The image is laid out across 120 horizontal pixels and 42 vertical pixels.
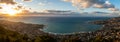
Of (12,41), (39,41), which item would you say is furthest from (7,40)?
(39,41)

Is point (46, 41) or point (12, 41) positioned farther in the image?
point (46, 41)

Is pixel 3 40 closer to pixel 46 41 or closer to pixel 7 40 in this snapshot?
pixel 7 40

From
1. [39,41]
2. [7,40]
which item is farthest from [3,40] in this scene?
[39,41]

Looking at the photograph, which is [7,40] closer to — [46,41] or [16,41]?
[16,41]

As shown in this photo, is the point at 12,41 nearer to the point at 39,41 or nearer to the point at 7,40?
the point at 7,40

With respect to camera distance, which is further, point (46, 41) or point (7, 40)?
point (46, 41)

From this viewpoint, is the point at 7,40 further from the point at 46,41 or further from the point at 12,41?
the point at 46,41

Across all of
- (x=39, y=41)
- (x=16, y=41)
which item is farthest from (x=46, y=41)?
(x=16, y=41)
